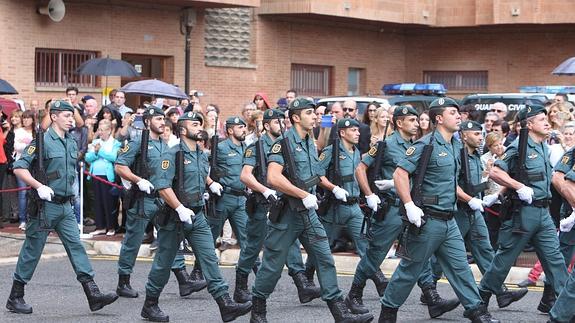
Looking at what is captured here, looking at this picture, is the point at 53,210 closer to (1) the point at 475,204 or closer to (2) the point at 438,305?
(2) the point at 438,305

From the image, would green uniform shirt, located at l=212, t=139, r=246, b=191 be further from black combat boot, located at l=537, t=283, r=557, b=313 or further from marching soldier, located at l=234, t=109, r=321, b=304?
black combat boot, located at l=537, t=283, r=557, b=313

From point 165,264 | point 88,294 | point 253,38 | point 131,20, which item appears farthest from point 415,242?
point 253,38

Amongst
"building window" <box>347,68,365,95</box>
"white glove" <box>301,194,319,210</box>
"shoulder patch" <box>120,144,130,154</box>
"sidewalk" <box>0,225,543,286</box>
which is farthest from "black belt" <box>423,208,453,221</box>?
"building window" <box>347,68,365,95</box>

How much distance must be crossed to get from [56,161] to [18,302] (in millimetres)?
1339

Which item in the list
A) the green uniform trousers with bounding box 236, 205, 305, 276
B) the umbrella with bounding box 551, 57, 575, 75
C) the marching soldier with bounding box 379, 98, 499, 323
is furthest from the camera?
the umbrella with bounding box 551, 57, 575, 75

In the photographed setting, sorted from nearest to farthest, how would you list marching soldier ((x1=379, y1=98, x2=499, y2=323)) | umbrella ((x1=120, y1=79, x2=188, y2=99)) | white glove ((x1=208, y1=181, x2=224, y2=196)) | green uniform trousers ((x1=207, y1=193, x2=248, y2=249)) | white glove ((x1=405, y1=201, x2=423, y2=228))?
white glove ((x1=405, y1=201, x2=423, y2=228)) < marching soldier ((x1=379, y1=98, x2=499, y2=323)) < white glove ((x1=208, y1=181, x2=224, y2=196)) < green uniform trousers ((x1=207, y1=193, x2=248, y2=249)) < umbrella ((x1=120, y1=79, x2=188, y2=99))

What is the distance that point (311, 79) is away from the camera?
29906 millimetres

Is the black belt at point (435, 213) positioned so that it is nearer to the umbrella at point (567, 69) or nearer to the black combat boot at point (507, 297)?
the black combat boot at point (507, 297)

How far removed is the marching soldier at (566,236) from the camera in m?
9.41

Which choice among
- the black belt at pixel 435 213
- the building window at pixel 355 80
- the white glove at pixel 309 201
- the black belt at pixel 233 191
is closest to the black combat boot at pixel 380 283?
the black belt at pixel 233 191

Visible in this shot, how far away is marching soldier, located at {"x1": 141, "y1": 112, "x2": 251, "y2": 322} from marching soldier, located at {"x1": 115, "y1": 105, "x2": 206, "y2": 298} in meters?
1.28

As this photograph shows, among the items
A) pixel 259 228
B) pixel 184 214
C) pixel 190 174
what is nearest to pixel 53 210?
pixel 190 174

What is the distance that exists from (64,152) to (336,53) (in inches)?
757

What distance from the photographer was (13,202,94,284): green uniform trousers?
36.8 feet
